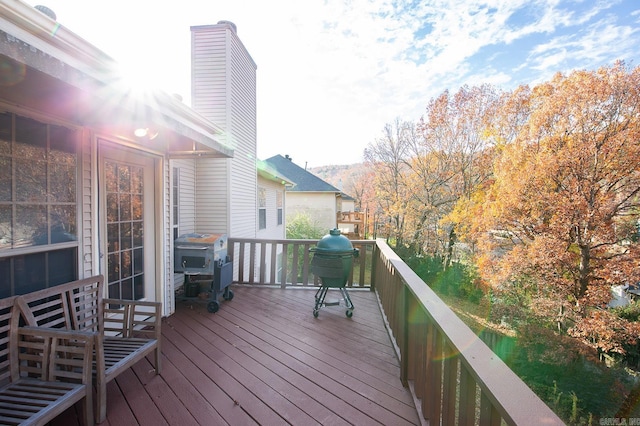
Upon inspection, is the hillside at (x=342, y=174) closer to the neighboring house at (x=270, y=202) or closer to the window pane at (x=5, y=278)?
the neighboring house at (x=270, y=202)

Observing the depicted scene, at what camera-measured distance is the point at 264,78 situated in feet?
27.8

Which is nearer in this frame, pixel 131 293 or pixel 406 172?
pixel 131 293

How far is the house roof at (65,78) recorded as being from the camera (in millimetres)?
1325

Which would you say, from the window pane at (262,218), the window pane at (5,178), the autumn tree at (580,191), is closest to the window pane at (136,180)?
the window pane at (5,178)

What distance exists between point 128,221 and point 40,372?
176 cm

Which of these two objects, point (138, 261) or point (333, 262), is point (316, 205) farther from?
point (138, 261)

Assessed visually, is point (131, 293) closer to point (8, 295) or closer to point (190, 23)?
point (8, 295)

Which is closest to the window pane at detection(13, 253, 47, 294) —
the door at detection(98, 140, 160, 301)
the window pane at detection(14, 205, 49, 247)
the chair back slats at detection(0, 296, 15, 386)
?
the window pane at detection(14, 205, 49, 247)

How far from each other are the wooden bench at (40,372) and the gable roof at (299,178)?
14.4m

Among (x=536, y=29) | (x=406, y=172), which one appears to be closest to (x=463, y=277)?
(x=406, y=172)

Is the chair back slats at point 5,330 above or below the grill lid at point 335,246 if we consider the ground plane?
below

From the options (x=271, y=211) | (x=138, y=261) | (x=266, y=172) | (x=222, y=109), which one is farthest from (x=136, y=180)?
(x=271, y=211)

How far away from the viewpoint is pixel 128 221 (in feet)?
10.6

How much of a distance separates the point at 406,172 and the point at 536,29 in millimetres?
7331
